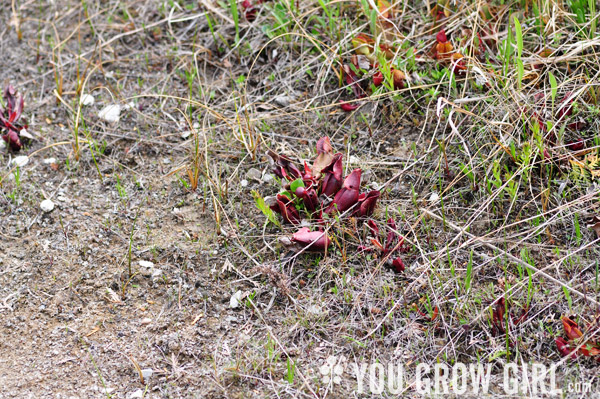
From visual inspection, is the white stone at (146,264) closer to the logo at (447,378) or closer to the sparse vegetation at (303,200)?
the sparse vegetation at (303,200)

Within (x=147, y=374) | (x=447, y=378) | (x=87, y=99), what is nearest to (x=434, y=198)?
(x=447, y=378)

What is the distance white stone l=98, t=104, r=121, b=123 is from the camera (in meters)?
3.09

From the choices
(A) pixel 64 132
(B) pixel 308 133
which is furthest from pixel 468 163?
(A) pixel 64 132

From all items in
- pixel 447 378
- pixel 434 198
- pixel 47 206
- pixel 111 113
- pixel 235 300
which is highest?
pixel 111 113

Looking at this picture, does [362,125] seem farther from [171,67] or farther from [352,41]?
[171,67]

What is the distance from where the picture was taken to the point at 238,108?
9.99 ft

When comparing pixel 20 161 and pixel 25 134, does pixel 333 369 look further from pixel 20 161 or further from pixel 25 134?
pixel 25 134

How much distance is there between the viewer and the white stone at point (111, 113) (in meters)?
3.09

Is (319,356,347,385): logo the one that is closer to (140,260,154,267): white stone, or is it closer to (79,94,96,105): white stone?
(140,260,154,267): white stone

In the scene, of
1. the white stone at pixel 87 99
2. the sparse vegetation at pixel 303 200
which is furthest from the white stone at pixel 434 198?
the white stone at pixel 87 99

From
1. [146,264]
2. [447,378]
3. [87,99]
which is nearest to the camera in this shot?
[447,378]

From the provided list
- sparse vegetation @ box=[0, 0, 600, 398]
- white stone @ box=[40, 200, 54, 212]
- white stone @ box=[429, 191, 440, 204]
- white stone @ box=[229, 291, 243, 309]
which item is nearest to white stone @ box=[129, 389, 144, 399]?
sparse vegetation @ box=[0, 0, 600, 398]

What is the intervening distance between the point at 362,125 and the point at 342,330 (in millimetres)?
1126

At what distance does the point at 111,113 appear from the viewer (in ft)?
10.2
